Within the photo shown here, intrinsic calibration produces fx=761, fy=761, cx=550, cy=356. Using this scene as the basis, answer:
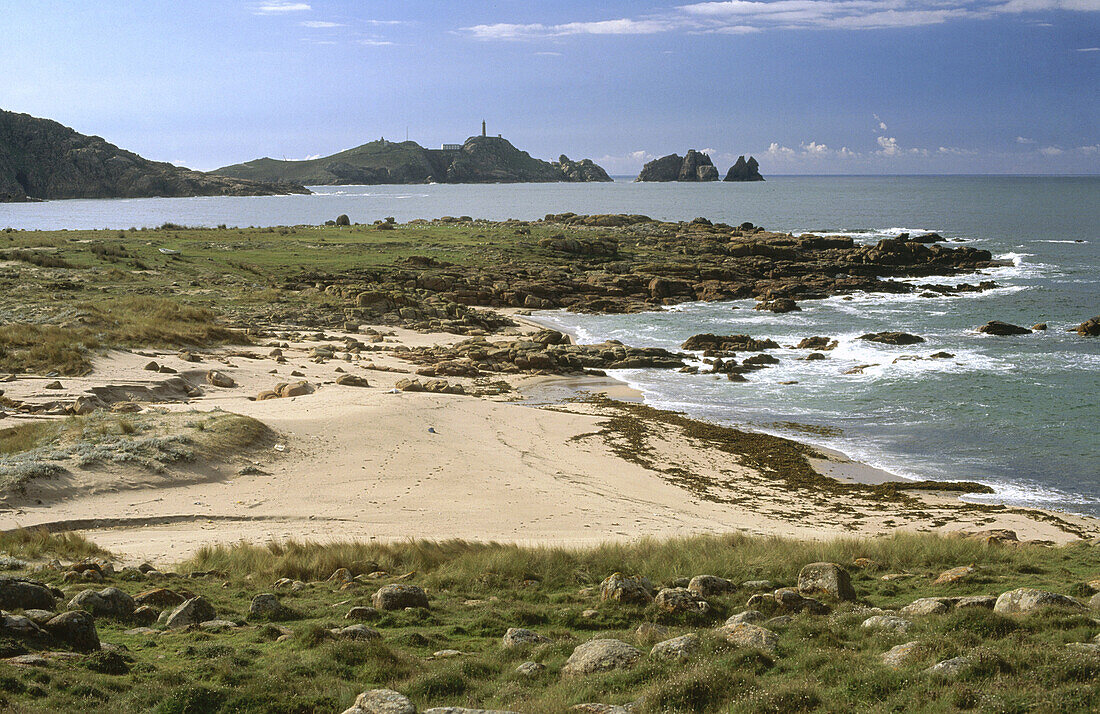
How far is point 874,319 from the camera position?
48.8 m

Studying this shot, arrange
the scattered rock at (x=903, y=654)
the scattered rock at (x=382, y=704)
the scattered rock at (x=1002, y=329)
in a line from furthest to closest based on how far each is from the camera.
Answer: the scattered rock at (x=1002, y=329) → the scattered rock at (x=903, y=654) → the scattered rock at (x=382, y=704)

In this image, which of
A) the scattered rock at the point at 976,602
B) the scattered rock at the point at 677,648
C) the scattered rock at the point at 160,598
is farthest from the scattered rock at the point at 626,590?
the scattered rock at the point at 160,598

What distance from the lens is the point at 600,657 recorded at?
28.2ft

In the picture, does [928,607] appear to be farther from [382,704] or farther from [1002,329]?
[1002,329]

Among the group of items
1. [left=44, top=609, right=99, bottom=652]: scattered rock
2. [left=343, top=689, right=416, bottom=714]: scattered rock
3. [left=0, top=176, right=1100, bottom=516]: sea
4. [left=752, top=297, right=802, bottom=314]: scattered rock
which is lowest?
[left=0, top=176, right=1100, bottom=516]: sea

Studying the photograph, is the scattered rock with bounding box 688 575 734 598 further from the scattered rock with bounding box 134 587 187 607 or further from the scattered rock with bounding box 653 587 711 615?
the scattered rock with bounding box 134 587 187 607

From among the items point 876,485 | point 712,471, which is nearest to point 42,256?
point 712,471

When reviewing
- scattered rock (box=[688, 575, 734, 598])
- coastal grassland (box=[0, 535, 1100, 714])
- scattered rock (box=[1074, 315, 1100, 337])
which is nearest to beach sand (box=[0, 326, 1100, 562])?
coastal grassland (box=[0, 535, 1100, 714])

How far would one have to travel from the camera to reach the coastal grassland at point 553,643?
738 centimetres

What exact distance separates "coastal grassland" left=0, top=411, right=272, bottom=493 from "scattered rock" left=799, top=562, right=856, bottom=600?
13981 mm

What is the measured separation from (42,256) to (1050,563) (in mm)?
54254

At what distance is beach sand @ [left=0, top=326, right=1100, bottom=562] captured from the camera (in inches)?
611

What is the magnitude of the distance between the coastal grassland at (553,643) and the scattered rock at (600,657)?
0.62 feet

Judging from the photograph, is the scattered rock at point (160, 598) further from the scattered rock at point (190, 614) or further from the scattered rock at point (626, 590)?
the scattered rock at point (626, 590)
